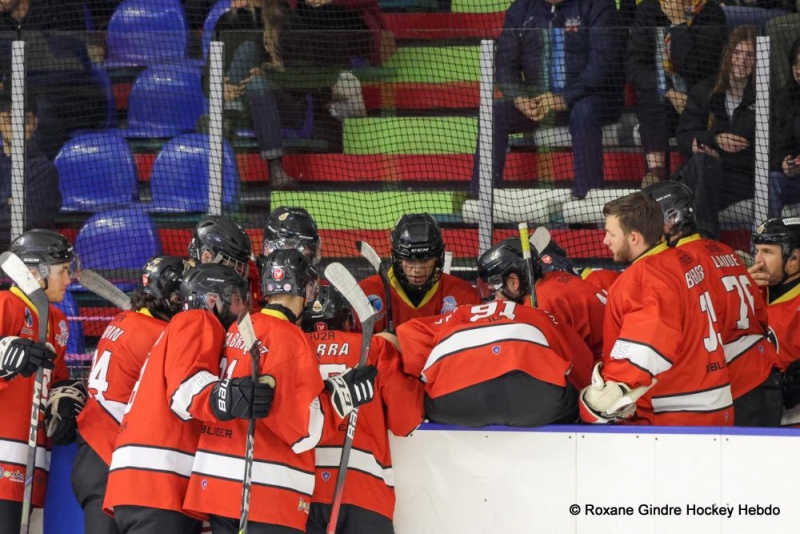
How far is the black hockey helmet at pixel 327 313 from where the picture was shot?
360 centimetres

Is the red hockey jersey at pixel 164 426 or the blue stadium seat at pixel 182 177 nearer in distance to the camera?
the red hockey jersey at pixel 164 426

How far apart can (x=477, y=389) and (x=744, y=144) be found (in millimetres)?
2456

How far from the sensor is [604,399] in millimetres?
3334

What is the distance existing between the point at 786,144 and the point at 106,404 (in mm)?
3200

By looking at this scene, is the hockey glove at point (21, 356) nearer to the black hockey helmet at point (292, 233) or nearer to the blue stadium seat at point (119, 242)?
the black hockey helmet at point (292, 233)

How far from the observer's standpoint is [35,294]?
12.1 ft

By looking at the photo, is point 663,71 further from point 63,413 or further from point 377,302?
point 63,413

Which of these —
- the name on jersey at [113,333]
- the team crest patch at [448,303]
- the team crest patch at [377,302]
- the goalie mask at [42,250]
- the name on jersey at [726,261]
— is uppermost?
the goalie mask at [42,250]

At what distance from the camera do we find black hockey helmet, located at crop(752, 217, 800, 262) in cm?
433

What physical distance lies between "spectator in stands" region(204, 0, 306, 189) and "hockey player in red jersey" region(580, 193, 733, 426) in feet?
7.92

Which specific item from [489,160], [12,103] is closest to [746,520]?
[489,160]

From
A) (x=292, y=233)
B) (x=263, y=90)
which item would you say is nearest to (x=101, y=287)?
(x=292, y=233)

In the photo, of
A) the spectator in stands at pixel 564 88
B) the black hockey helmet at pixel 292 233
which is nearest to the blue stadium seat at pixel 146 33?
the spectator in stands at pixel 564 88

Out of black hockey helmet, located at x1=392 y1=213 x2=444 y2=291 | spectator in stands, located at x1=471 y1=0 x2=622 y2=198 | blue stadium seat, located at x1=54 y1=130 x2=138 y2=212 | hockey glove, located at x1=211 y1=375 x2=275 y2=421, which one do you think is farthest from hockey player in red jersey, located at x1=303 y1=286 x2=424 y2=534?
blue stadium seat, located at x1=54 y1=130 x2=138 y2=212
